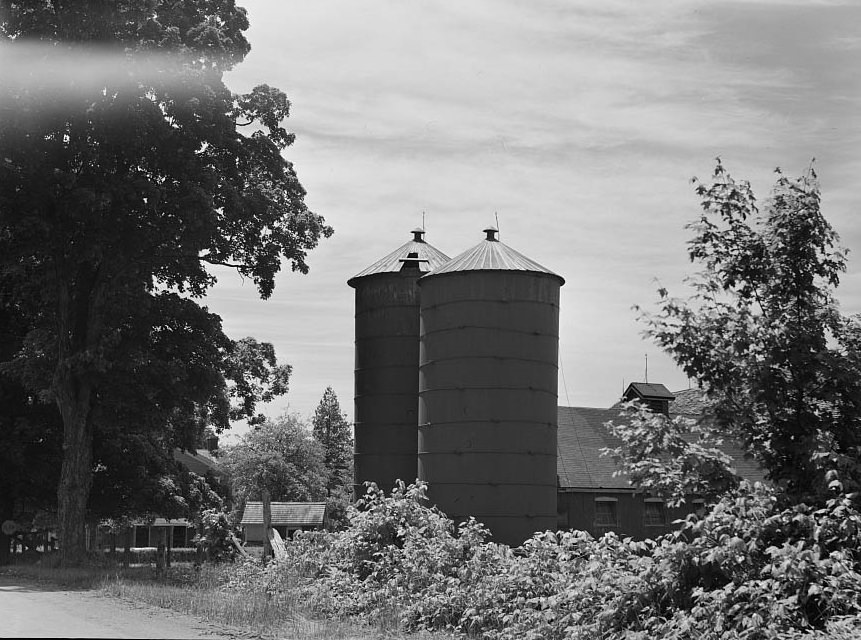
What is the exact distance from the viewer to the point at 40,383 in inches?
1060

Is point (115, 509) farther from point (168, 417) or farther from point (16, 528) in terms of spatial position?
point (168, 417)

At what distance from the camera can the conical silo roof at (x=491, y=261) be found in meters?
22.9

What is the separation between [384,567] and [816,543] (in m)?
9.03

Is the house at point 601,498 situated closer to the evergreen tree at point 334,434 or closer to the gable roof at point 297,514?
the gable roof at point 297,514

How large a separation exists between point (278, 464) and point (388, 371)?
57940mm

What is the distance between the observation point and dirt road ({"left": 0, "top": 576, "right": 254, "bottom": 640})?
44.4ft

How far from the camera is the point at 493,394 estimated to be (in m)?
22.0

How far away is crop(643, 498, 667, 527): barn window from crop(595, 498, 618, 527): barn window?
1.25m

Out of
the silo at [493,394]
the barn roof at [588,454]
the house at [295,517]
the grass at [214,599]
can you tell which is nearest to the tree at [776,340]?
the grass at [214,599]

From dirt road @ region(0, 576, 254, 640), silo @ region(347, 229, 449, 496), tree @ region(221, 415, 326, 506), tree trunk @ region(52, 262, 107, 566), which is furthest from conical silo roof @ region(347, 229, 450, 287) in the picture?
tree @ region(221, 415, 326, 506)

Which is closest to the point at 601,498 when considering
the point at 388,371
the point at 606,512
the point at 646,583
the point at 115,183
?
the point at 606,512

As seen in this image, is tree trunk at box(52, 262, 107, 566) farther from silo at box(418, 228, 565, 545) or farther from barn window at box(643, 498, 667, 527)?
barn window at box(643, 498, 667, 527)

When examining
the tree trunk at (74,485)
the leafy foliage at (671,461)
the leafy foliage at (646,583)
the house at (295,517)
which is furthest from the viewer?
the house at (295,517)

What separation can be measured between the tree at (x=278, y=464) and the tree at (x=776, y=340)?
232 ft
